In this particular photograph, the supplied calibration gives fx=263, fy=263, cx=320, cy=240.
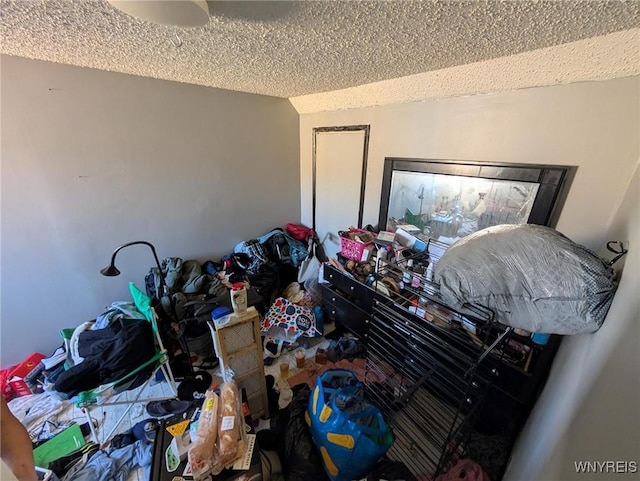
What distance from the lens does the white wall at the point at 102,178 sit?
Answer: 5.32ft

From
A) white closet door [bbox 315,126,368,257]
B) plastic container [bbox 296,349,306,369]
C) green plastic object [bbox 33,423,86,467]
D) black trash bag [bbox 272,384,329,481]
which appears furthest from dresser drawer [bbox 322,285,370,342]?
green plastic object [bbox 33,423,86,467]

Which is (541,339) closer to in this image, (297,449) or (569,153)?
(569,153)

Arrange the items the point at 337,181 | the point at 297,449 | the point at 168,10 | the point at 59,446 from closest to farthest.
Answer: the point at 168,10
the point at 297,449
the point at 59,446
the point at 337,181

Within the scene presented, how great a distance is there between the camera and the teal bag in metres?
1.14

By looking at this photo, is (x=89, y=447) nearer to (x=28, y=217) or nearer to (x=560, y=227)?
(x=28, y=217)

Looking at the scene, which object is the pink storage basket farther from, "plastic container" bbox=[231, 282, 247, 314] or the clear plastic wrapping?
the clear plastic wrapping

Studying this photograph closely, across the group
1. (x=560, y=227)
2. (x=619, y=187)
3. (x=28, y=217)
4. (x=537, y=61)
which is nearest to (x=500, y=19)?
(x=537, y=61)

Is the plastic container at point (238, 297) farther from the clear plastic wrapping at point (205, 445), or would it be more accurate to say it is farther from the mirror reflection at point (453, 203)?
the mirror reflection at point (453, 203)

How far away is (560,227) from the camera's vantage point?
123 cm

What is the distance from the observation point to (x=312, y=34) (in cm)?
99

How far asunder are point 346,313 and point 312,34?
1.78 metres

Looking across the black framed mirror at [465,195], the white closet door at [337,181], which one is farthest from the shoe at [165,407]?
the black framed mirror at [465,195]

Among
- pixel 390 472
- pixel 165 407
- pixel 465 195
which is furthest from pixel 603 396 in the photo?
pixel 165 407

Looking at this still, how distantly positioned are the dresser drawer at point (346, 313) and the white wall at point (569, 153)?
3.34 feet
